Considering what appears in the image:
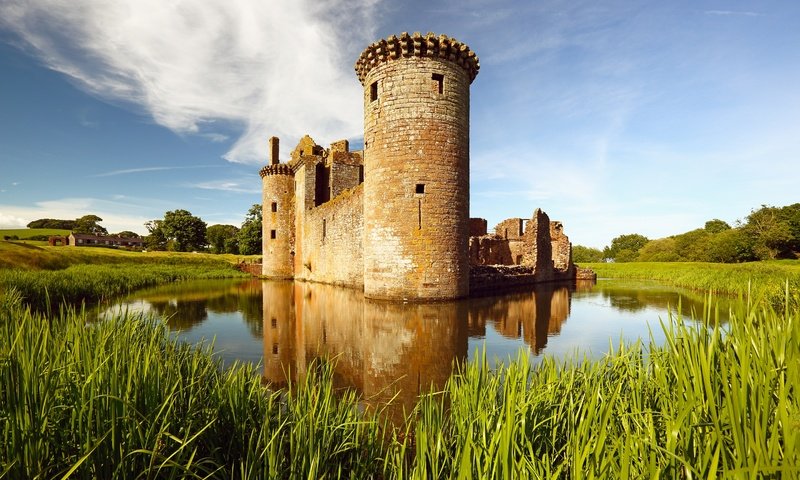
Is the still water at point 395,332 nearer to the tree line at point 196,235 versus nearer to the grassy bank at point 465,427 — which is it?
the grassy bank at point 465,427

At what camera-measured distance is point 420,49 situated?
12117mm

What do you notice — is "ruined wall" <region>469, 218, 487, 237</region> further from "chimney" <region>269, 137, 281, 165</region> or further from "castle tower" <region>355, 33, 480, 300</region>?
"castle tower" <region>355, 33, 480, 300</region>

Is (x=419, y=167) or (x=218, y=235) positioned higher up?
(x=218, y=235)

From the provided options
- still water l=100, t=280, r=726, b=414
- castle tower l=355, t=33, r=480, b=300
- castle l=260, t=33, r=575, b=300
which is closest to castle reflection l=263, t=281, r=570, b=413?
still water l=100, t=280, r=726, b=414

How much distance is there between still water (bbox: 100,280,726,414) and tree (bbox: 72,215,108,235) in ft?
350

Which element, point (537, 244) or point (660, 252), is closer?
point (537, 244)

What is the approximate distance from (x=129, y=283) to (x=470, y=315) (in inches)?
619

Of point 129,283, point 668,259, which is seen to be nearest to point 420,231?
point 129,283

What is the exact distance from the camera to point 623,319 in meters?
10.2

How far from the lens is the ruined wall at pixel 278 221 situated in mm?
27375

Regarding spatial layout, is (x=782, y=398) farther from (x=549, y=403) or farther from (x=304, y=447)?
(x=304, y=447)

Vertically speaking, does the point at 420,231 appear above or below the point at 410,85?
below

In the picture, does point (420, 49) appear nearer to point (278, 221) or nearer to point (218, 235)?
point (278, 221)

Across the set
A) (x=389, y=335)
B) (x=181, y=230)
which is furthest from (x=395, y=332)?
(x=181, y=230)
